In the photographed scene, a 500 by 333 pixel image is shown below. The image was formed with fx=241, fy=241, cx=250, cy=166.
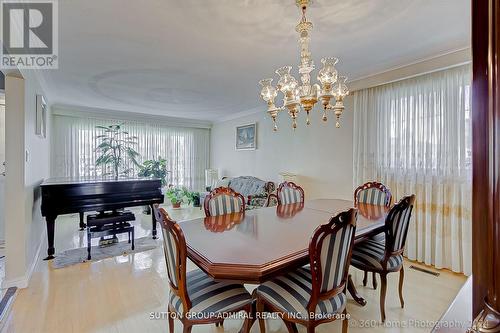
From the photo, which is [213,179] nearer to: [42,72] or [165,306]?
[42,72]

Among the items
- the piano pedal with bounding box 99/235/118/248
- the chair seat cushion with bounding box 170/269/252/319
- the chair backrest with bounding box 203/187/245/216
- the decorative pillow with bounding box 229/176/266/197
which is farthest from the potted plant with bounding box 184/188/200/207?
the chair seat cushion with bounding box 170/269/252/319

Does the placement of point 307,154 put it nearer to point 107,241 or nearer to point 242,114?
point 242,114

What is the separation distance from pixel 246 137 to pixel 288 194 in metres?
3.38

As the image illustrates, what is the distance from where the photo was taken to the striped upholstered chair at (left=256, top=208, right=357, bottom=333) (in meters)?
1.39

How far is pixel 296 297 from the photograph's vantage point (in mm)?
1529

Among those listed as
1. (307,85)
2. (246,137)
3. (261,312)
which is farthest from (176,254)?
(246,137)

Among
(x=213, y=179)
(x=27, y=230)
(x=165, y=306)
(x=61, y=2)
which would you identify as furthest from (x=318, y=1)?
(x=213, y=179)

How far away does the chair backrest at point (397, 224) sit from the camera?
200cm

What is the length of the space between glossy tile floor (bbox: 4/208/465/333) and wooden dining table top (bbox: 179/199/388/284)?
0.82 m

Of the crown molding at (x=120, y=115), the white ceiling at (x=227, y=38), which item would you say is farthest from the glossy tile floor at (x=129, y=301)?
the crown molding at (x=120, y=115)

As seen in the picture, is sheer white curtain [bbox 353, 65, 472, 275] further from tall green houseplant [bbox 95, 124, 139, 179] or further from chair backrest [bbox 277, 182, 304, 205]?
tall green houseplant [bbox 95, 124, 139, 179]

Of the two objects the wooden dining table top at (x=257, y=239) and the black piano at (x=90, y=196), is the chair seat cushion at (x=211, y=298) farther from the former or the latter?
the black piano at (x=90, y=196)

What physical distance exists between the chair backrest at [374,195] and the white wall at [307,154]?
83 centimetres

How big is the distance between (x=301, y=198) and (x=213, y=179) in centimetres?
448
